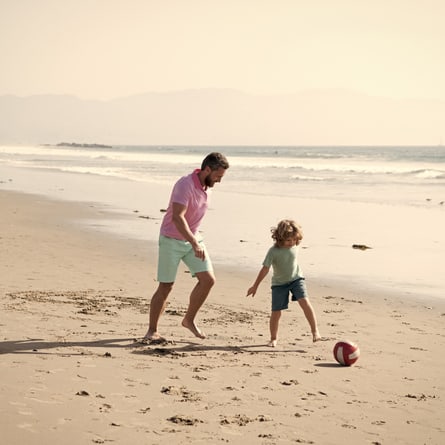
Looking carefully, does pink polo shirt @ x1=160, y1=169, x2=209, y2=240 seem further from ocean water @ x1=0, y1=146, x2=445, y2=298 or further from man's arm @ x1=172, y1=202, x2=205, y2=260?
ocean water @ x1=0, y1=146, x2=445, y2=298

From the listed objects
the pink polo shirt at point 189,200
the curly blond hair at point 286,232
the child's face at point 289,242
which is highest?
the pink polo shirt at point 189,200

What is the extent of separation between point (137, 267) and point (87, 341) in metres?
4.37

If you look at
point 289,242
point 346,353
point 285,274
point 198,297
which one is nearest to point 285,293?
point 285,274

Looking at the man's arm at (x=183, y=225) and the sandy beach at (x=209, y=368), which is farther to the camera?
the man's arm at (x=183, y=225)

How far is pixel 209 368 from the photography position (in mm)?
6078

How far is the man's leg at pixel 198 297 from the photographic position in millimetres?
6969

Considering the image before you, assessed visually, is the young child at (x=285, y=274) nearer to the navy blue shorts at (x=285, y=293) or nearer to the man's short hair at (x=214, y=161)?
the navy blue shorts at (x=285, y=293)

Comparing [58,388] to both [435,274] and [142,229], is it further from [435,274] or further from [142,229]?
[142,229]

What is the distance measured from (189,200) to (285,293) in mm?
1354

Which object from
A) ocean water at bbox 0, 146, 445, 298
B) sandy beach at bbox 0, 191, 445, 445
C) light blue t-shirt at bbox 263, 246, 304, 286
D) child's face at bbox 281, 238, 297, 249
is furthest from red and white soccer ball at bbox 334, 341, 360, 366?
ocean water at bbox 0, 146, 445, 298

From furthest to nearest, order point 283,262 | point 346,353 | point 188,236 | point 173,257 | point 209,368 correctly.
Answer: point 283,262 < point 173,257 < point 188,236 < point 346,353 < point 209,368

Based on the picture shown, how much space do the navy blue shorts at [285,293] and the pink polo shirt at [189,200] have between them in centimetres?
101

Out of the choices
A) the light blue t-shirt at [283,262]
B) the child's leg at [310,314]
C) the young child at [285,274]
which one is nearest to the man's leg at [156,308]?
the young child at [285,274]

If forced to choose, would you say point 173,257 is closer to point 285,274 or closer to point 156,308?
point 156,308
